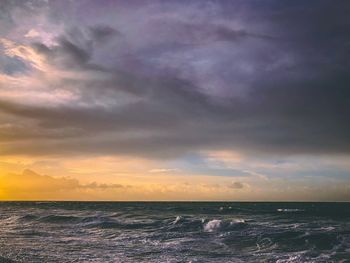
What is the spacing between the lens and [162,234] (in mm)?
34219

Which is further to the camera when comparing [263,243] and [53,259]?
[263,243]

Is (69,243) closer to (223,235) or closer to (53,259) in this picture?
(53,259)

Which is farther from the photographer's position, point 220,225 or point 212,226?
point 220,225

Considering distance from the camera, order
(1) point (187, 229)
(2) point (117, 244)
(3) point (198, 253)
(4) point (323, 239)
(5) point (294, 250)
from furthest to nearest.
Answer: (1) point (187, 229) → (4) point (323, 239) → (2) point (117, 244) → (5) point (294, 250) → (3) point (198, 253)

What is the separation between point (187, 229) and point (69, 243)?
13776mm

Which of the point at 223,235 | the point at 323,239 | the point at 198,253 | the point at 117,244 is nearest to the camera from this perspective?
the point at 198,253

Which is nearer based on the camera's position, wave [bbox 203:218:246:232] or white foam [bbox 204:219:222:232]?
wave [bbox 203:218:246:232]

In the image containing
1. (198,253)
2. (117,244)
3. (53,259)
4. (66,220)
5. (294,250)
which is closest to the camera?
(53,259)

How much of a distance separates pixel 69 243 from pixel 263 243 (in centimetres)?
1363

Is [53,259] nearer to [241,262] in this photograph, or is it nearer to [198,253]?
[198,253]

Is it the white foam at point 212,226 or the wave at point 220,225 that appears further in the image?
the white foam at point 212,226

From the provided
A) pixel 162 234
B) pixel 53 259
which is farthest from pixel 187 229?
pixel 53 259

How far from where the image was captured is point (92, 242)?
28.2m

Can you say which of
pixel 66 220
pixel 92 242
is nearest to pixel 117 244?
pixel 92 242
